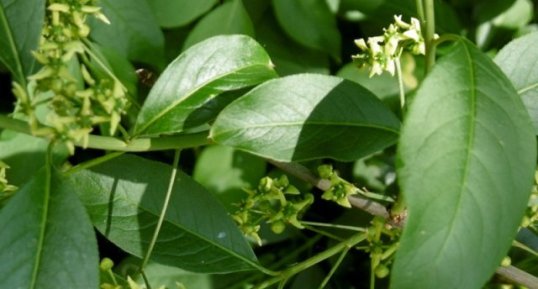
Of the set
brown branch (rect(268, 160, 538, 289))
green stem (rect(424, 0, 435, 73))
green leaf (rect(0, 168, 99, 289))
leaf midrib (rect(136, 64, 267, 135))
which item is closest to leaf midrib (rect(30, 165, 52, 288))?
green leaf (rect(0, 168, 99, 289))

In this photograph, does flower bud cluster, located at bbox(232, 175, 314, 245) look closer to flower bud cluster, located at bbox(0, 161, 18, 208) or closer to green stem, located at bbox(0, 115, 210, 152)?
green stem, located at bbox(0, 115, 210, 152)

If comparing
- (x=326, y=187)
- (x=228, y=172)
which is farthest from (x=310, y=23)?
(x=326, y=187)

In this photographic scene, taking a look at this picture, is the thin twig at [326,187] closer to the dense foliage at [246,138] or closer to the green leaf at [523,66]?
the dense foliage at [246,138]

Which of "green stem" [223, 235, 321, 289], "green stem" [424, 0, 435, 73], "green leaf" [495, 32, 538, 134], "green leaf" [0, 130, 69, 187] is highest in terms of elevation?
"green stem" [424, 0, 435, 73]

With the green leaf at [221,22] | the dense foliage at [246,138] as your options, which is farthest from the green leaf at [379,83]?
the green leaf at [221,22]

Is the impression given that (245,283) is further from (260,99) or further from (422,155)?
(422,155)
